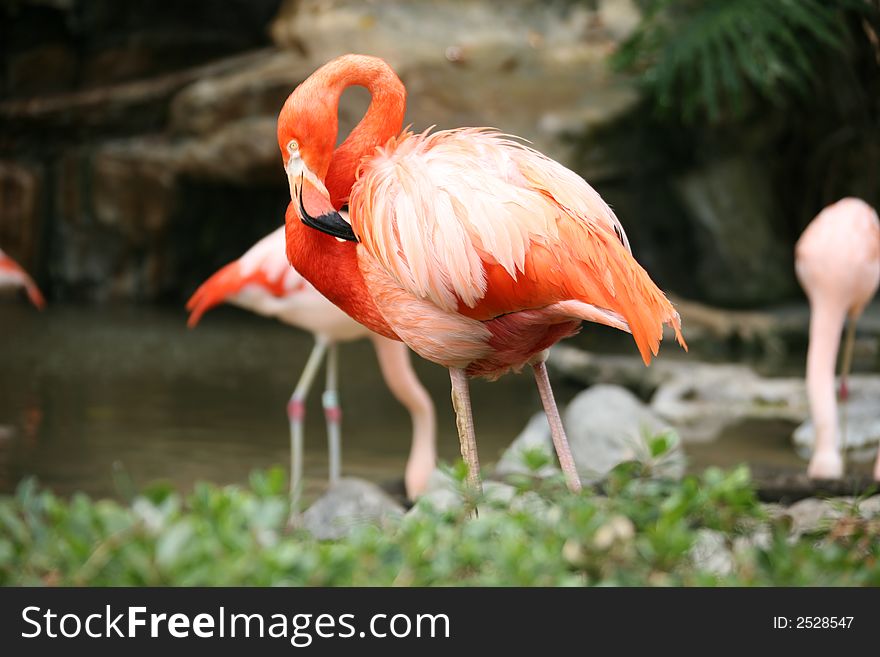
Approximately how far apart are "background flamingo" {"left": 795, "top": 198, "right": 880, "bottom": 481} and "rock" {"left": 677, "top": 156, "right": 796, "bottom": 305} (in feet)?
17.0

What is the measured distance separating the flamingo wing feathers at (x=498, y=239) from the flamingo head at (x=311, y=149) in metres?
0.10

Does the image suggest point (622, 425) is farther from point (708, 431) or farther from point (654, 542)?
point (654, 542)

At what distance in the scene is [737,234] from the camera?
976 centimetres

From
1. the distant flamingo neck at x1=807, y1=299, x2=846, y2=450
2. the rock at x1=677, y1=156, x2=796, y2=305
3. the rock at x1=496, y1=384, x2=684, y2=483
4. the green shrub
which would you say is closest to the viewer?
the green shrub

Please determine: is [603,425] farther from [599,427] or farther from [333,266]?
[333,266]

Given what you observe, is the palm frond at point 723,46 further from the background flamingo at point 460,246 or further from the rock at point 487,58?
the background flamingo at point 460,246

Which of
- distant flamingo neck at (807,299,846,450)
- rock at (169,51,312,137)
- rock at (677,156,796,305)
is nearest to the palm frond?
rock at (677,156,796,305)

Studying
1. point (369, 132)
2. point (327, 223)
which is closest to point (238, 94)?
point (369, 132)

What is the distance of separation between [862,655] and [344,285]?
1.43 m

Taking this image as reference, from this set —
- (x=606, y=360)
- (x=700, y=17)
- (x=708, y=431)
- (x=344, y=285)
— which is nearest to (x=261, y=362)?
(x=606, y=360)

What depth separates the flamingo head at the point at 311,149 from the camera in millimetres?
2342

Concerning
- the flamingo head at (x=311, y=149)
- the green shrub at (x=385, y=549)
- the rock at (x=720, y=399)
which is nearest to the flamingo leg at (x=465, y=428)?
the flamingo head at (x=311, y=149)

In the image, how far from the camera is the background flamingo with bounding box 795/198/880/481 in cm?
436

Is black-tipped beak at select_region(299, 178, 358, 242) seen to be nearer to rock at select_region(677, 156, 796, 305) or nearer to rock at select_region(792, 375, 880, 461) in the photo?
rock at select_region(792, 375, 880, 461)
